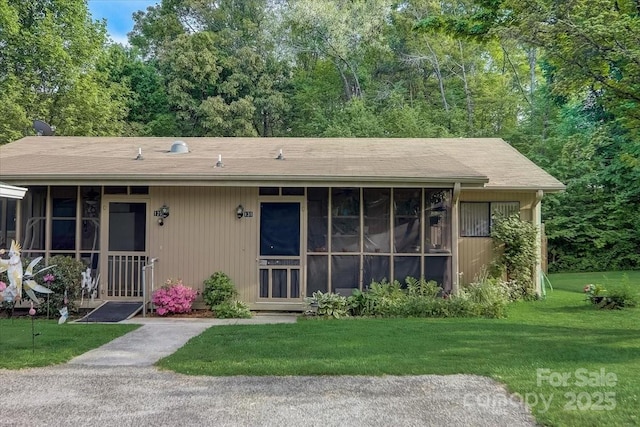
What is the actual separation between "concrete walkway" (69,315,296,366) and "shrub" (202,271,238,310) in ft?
1.71

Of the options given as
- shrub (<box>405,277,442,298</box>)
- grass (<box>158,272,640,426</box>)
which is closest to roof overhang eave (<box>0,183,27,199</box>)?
grass (<box>158,272,640,426</box>)

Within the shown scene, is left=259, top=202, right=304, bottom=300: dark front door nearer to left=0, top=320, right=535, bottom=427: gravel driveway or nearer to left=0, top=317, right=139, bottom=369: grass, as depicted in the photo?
left=0, top=317, right=139, bottom=369: grass

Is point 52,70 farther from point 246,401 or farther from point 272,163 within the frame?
point 246,401

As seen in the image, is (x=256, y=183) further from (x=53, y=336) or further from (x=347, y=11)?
Answer: (x=347, y=11)

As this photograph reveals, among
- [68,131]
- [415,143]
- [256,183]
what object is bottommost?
[256,183]

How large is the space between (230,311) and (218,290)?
456 mm

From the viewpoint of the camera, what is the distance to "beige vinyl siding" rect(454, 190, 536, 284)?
36.1ft

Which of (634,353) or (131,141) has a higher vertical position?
(131,141)

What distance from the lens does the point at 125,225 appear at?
32.1 feet

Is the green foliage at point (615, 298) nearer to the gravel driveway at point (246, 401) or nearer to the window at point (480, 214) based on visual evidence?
the window at point (480, 214)

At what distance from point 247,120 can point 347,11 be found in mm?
8429

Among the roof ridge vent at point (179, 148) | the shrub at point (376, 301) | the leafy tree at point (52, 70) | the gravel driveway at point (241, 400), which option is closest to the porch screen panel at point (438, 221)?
the shrub at point (376, 301)

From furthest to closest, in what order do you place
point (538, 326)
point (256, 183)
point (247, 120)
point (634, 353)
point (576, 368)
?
point (247, 120) → point (256, 183) → point (538, 326) → point (634, 353) → point (576, 368)

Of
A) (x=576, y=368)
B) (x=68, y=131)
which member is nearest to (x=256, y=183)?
(x=576, y=368)
